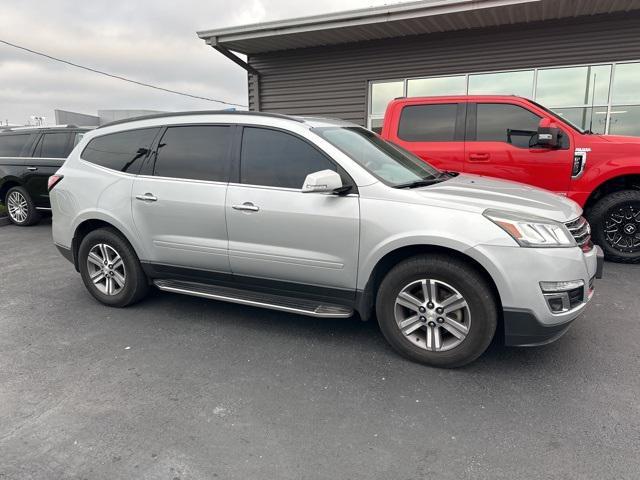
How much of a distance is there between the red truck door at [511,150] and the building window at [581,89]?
361 cm

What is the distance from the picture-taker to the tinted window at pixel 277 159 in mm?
3346

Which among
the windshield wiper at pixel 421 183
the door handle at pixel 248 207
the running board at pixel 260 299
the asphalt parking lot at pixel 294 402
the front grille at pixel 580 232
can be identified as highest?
the windshield wiper at pixel 421 183

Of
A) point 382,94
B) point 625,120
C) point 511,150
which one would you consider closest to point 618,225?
point 511,150

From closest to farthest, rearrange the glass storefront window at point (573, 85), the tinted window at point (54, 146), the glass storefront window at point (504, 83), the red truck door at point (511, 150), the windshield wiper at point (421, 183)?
the windshield wiper at point (421, 183) < the red truck door at point (511, 150) < the tinted window at point (54, 146) < the glass storefront window at point (573, 85) < the glass storefront window at point (504, 83)

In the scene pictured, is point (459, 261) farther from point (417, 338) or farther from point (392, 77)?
point (392, 77)

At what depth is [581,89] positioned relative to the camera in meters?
8.66

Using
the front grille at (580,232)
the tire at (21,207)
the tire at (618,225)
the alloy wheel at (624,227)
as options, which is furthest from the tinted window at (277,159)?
the tire at (21,207)

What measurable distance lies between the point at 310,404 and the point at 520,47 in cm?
871

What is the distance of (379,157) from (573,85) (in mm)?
7106

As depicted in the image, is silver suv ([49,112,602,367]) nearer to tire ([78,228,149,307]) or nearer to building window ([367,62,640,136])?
tire ([78,228,149,307])

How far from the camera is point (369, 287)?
3.20 metres

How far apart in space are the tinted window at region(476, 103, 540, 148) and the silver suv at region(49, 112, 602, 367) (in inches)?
84.5

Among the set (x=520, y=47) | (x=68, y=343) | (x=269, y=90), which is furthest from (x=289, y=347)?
(x=269, y=90)

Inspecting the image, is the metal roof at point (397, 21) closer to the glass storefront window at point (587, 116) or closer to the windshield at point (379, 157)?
the glass storefront window at point (587, 116)
